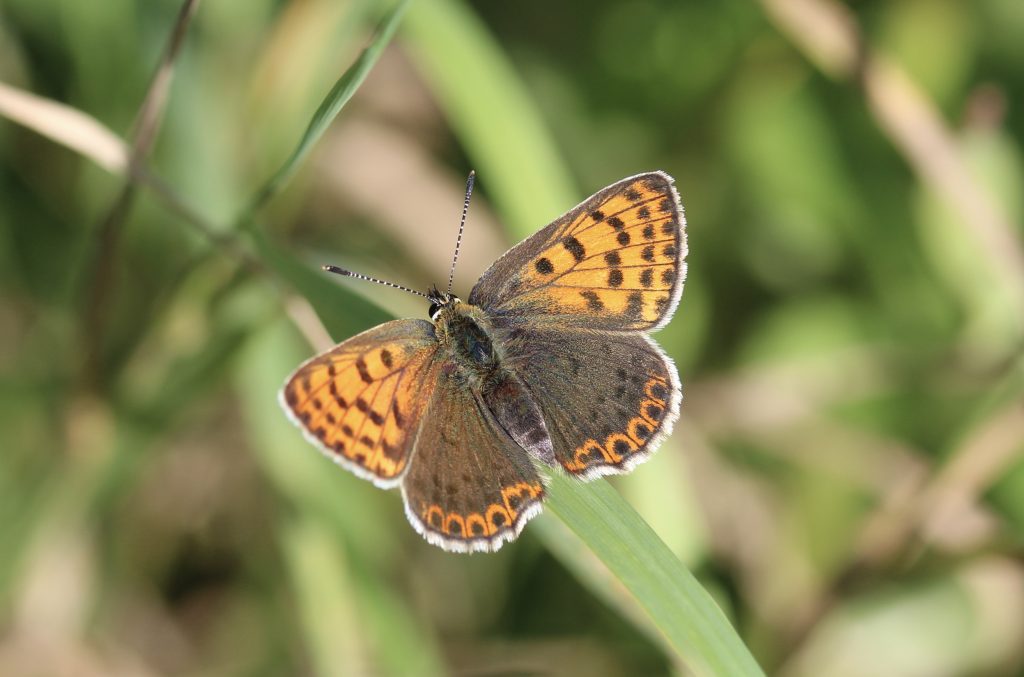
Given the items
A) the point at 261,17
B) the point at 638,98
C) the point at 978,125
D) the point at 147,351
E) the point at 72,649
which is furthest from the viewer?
the point at 638,98

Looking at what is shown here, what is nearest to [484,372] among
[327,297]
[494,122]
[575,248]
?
[575,248]

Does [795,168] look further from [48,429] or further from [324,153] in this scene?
[48,429]

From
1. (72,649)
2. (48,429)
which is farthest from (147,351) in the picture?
(72,649)

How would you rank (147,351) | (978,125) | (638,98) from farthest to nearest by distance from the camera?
(638,98) < (978,125) < (147,351)

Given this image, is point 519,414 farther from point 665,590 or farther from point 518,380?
point 665,590

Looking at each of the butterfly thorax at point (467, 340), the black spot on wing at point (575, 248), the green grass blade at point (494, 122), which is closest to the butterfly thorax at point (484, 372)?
the butterfly thorax at point (467, 340)
